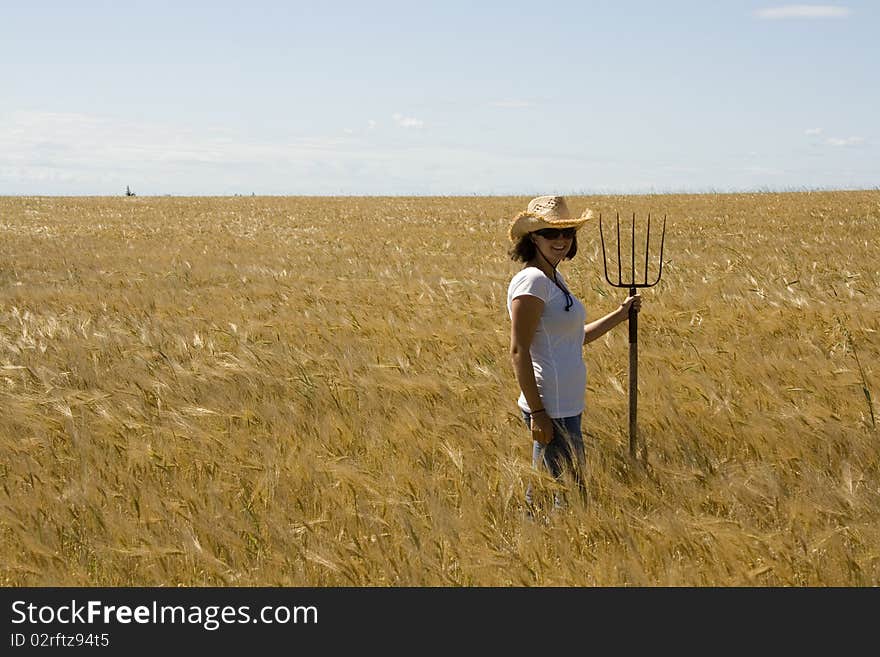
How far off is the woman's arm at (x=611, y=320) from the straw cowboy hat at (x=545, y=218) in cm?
42

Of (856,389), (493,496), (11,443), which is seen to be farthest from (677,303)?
(11,443)

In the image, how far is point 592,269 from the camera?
11.9m

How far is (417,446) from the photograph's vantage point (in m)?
4.04

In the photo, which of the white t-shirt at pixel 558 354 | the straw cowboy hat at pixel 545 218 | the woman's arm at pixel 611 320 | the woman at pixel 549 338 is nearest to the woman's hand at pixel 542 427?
the woman at pixel 549 338

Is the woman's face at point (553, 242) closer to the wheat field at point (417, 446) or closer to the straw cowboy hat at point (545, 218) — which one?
the straw cowboy hat at point (545, 218)

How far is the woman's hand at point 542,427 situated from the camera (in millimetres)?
3420

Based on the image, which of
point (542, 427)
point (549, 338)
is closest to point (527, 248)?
point (549, 338)

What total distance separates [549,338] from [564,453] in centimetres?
46

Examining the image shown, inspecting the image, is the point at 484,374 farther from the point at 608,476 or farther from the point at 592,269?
the point at 592,269

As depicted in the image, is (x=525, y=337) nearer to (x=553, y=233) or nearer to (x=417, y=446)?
(x=553, y=233)

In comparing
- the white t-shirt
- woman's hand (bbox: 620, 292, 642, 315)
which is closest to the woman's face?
the white t-shirt

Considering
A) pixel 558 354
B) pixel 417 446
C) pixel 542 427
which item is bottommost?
pixel 417 446

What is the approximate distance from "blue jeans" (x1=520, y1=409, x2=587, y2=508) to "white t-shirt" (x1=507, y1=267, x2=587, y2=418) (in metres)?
0.06

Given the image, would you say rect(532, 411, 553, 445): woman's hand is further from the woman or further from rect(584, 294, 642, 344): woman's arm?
rect(584, 294, 642, 344): woman's arm
